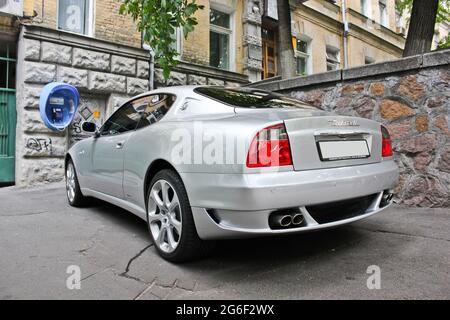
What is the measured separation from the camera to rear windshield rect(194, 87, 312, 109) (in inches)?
118

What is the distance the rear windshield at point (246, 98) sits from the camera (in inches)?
118

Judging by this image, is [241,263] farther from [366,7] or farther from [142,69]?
[366,7]

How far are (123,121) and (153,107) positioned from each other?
576mm

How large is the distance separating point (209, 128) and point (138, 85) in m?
6.77

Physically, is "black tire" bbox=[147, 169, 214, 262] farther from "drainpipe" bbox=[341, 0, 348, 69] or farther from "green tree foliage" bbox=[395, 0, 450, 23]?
"drainpipe" bbox=[341, 0, 348, 69]

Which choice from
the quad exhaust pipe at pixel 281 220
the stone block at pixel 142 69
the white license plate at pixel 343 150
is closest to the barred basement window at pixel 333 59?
the stone block at pixel 142 69

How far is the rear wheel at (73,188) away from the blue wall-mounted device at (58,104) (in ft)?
8.68

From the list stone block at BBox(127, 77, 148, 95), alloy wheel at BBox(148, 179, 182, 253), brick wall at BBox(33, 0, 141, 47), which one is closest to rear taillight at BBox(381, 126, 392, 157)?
alloy wheel at BBox(148, 179, 182, 253)

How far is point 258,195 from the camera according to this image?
222cm

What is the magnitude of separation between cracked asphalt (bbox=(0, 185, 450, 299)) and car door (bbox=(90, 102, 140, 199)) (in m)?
0.48

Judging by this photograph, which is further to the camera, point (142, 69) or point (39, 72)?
point (142, 69)

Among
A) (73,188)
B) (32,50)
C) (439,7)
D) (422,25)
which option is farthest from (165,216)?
(439,7)
